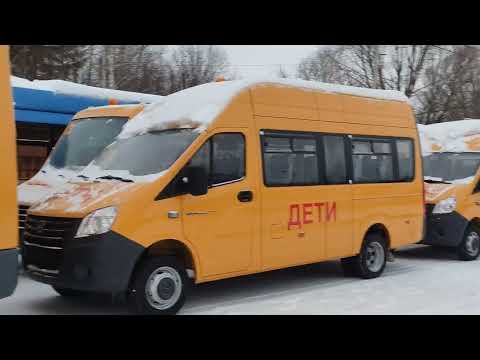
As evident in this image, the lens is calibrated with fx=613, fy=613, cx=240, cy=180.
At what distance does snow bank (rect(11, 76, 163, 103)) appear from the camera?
11398 mm

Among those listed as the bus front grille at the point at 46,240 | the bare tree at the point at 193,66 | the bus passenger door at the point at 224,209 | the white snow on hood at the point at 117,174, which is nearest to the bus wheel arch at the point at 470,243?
the bus passenger door at the point at 224,209

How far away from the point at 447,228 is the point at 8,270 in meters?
8.64

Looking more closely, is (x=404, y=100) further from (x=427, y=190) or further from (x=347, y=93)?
(x=427, y=190)

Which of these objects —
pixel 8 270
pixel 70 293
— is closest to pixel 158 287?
pixel 70 293

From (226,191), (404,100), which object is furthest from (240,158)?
(404,100)

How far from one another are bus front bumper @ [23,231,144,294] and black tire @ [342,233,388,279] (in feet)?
14.0

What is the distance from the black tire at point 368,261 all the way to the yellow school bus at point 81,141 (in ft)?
15.1

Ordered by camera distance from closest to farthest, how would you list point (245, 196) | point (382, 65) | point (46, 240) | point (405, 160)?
point (46, 240) → point (245, 196) → point (405, 160) → point (382, 65)

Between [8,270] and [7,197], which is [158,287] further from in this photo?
[7,197]

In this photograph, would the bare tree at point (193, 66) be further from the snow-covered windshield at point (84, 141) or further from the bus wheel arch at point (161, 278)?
the bus wheel arch at point (161, 278)

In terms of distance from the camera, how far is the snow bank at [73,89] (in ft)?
37.4

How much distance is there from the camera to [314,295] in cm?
848

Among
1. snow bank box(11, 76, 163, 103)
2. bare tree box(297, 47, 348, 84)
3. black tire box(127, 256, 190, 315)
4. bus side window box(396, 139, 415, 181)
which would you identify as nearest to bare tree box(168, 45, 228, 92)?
bare tree box(297, 47, 348, 84)

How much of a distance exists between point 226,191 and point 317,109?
2310 millimetres
